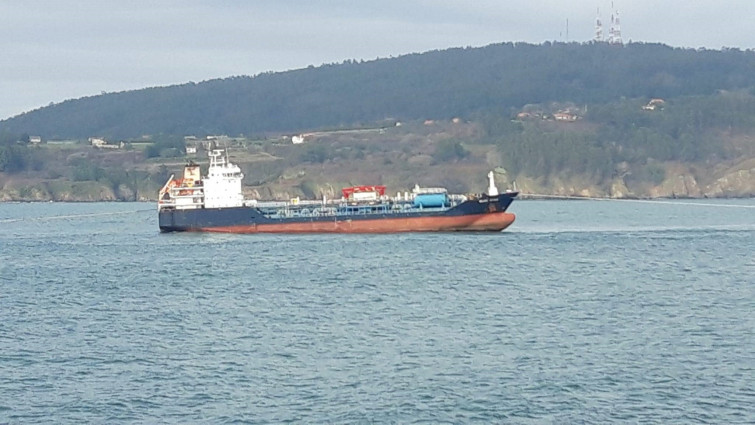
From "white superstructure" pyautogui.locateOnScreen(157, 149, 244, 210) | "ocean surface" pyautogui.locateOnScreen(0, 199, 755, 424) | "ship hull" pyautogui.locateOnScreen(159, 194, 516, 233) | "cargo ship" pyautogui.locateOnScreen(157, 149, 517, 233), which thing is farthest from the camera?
"white superstructure" pyautogui.locateOnScreen(157, 149, 244, 210)

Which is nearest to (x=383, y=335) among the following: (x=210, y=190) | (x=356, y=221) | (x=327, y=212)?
(x=356, y=221)

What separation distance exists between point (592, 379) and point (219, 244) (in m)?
42.9

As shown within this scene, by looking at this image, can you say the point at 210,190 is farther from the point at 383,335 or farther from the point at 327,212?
the point at 383,335

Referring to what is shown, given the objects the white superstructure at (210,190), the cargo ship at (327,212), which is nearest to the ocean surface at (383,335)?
the cargo ship at (327,212)

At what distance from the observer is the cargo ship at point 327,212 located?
7475 cm

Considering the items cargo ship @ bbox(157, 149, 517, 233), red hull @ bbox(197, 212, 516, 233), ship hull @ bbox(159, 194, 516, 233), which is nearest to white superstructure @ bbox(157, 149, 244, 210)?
cargo ship @ bbox(157, 149, 517, 233)

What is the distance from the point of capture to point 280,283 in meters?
49.6

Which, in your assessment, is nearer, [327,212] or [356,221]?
[356,221]

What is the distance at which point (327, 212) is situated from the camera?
77250 mm

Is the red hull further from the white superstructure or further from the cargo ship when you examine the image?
the white superstructure

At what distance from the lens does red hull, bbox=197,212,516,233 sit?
245 ft

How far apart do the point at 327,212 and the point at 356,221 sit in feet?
7.43

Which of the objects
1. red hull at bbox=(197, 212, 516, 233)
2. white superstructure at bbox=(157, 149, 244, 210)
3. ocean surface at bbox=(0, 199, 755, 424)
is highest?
white superstructure at bbox=(157, 149, 244, 210)

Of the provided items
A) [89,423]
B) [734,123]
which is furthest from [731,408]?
[734,123]
